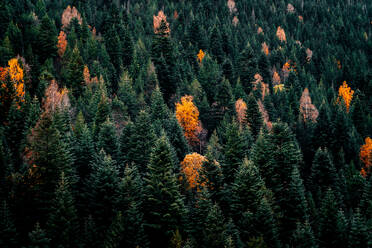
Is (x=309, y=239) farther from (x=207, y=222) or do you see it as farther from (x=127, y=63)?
(x=127, y=63)

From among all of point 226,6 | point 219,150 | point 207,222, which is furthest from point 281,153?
point 226,6

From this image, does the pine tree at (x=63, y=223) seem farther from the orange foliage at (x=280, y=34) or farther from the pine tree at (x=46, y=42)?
the orange foliage at (x=280, y=34)

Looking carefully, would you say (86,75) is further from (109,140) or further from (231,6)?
(231,6)

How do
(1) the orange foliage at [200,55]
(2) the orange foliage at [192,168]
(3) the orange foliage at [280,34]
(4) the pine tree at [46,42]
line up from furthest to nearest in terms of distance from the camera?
(3) the orange foliage at [280,34] → (1) the orange foliage at [200,55] → (4) the pine tree at [46,42] → (2) the orange foliage at [192,168]

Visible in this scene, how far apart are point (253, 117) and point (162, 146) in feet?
98.6

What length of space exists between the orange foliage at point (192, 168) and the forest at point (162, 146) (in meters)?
0.18

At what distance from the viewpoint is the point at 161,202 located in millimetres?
38031

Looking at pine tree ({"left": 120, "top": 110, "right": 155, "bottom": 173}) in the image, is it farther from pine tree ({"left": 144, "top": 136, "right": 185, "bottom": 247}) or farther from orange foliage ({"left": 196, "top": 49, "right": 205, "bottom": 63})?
orange foliage ({"left": 196, "top": 49, "right": 205, "bottom": 63})

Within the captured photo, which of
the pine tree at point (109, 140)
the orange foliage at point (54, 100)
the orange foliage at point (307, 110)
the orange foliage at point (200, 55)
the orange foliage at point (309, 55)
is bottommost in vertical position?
the pine tree at point (109, 140)

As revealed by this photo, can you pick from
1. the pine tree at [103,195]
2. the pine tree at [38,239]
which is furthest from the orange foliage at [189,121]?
the pine tree at [38,239]

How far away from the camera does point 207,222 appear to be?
34938 mm

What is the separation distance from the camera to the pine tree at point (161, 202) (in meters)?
37.5

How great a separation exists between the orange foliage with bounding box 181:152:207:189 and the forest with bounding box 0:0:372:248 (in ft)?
0.58

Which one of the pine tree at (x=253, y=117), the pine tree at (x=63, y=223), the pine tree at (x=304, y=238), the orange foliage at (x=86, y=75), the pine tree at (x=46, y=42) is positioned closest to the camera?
the pine tree at (x=63, y=223)
